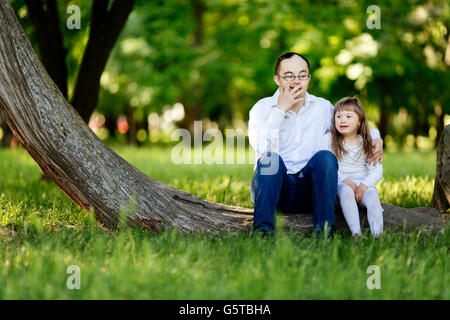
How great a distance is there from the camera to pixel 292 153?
4305mm

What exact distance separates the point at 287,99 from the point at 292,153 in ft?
1.65

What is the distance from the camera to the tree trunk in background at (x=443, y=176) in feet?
15.4

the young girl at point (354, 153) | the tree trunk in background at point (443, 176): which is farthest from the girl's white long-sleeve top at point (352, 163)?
Answer: the tree trunk in background at point (443, 176)

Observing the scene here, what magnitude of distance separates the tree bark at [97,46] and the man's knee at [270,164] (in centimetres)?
324

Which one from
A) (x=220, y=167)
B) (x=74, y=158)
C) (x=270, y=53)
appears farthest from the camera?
(x=270, y=53)

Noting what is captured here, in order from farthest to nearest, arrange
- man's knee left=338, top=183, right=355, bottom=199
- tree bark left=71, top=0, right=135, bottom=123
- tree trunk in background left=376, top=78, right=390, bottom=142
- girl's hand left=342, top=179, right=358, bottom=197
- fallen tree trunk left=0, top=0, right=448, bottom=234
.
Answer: tree trunk in background left=376, top=78, right=390, bottom=142 → tree bark left=71, top=0, right=135, bottom=123 → girl's hand left=342, top=179, right=358, bottom=197 → man's knee left=338, top=183, right=355, bottom=199 → fallen tree trunk left=0, top=0, right=448, bottom=234

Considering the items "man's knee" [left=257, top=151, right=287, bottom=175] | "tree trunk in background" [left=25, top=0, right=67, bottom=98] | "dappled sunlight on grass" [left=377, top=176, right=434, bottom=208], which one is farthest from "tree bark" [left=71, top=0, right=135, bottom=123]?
"dappled sunlight on grass" [left=377, top=176, right=434, bottom=208]

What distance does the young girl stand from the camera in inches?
159

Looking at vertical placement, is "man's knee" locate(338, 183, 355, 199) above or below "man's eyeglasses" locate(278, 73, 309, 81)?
below

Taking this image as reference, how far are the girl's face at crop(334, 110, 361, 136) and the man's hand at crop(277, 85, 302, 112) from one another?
0.40 meters

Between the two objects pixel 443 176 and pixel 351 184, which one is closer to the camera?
pixel 351 184

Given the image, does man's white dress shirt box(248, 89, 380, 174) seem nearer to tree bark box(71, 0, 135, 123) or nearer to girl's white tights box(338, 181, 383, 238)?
girl's white tights box(338, 181, 383, 238)

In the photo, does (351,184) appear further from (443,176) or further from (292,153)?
(443,176)

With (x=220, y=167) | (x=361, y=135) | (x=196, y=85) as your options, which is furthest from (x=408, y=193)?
(x=196, y=85)
